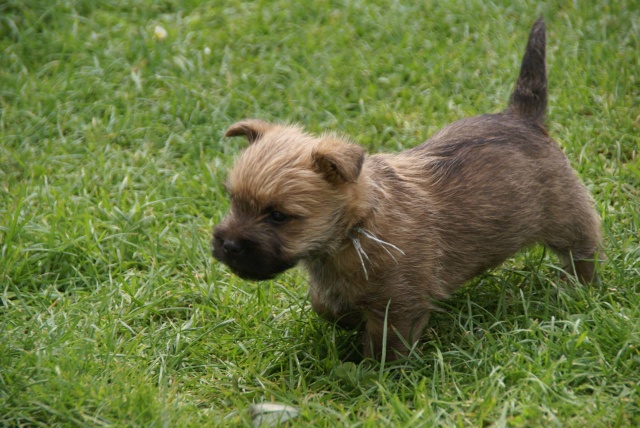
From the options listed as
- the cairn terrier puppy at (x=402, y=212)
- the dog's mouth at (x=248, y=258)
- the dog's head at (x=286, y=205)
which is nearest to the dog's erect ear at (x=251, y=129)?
the cairn terrier puppy at (x=402, y=212)

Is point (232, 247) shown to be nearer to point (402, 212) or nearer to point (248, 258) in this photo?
point (248, 258)

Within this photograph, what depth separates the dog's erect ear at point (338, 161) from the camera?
12.6 ft

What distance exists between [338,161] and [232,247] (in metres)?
0.64

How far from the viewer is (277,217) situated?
3875 millimetres

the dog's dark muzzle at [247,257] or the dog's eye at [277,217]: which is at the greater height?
the dog's eye at [277,217]

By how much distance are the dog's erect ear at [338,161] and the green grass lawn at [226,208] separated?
97 cm

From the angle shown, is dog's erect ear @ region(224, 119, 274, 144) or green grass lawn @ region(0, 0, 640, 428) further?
dog's erect ear @ region(224, 119, 274, 144)

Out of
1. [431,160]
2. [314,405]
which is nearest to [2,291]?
[314,405]

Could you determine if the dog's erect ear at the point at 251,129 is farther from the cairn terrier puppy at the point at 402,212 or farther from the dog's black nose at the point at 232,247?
the dog's black nose at the point at 232,247

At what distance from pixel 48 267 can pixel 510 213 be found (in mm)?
2782

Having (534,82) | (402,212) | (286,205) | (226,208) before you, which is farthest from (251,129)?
(534,82)

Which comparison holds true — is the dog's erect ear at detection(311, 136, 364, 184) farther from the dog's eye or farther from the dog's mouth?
the dog's mouth

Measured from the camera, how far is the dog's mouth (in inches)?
150

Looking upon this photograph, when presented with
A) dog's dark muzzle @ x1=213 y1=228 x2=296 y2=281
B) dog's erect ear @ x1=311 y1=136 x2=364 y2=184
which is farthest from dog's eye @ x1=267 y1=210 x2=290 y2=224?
dog's erect ear @ x1=311 y1=136 x2=364 y2=184
